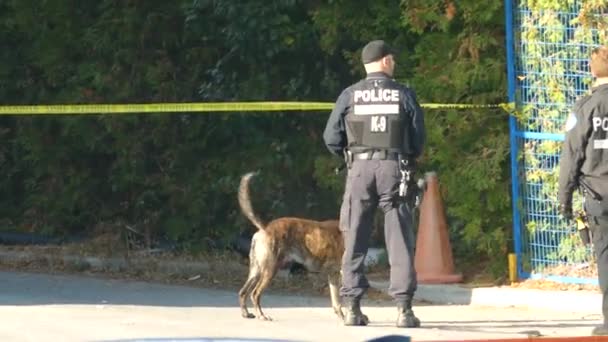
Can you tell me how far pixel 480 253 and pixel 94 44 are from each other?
4.37 m

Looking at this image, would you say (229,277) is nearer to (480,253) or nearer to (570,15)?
(480,253)

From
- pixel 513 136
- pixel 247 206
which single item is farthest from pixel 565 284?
pixel 247 206

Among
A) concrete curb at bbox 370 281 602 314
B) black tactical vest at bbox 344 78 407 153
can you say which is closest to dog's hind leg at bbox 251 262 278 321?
black tactical vest at bbox 344 78 407 153

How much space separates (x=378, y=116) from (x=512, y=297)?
227 centimetres

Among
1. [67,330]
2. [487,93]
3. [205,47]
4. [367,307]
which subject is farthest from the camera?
[205,47]

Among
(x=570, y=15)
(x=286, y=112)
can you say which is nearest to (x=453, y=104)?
(x=570, y=15)

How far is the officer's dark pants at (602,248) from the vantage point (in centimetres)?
886

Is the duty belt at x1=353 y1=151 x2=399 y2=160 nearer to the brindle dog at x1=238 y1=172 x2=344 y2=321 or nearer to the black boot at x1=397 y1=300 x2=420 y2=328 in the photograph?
the brindle dog at x1=238 y1=172 x2=344 y2=321

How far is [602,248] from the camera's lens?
8859 millimetres

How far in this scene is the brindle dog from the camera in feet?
32.0

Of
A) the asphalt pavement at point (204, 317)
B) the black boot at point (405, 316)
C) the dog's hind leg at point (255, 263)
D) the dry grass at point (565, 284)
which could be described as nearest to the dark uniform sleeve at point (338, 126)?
Answer: the dog's hind leg at point (255, 263)

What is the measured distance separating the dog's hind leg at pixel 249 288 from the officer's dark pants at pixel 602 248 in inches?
92.4

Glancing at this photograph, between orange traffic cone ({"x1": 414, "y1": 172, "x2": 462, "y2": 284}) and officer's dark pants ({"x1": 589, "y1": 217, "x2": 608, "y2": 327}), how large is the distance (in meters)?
2.51

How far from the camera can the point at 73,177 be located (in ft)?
47.1
